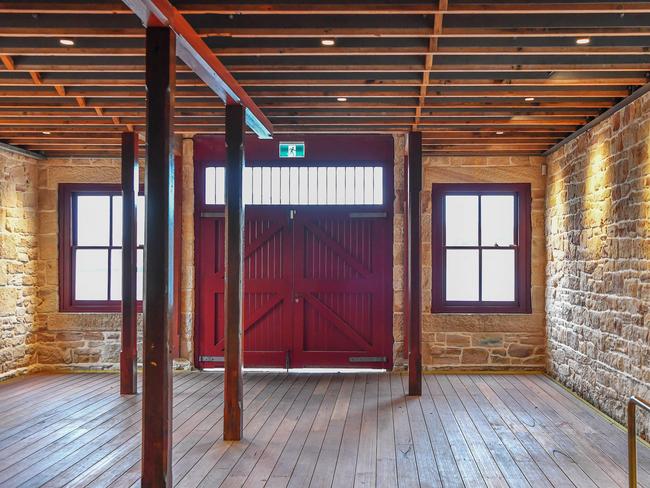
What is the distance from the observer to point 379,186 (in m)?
8.65

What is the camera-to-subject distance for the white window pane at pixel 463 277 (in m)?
8.60

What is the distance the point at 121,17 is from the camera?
4.40 metres

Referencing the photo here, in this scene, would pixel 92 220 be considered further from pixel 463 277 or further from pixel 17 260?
pixel 463 277

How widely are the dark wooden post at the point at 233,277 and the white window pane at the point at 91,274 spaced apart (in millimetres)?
4006

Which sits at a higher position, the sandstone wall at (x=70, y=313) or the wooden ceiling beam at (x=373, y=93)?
the wooden ceiling beam at (x=373, y=93)

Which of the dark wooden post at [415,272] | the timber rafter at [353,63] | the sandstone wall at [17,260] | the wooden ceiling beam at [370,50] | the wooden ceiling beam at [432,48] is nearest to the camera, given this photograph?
the wooden ceiling beam at [432,48]

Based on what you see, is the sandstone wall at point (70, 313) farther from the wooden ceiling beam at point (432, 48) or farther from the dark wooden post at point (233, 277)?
the wooden ceiling beam at point (432, 48)

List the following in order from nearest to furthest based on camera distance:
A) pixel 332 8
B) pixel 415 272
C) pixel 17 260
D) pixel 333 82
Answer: pixel 332 8
pixel 333 82
pixel 415 272
pixel 17 260

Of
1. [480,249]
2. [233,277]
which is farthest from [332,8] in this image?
[480,249]

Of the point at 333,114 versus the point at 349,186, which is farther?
the point at 349,186

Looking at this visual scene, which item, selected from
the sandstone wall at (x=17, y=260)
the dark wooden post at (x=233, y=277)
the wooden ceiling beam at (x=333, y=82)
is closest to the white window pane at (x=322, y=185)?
the wooden ceiling beam at (x=333, y=82)

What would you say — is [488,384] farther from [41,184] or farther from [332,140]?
[41,184]

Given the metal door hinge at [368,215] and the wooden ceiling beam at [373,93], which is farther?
the metal door hinge at [368,215]

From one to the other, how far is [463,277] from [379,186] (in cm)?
167
